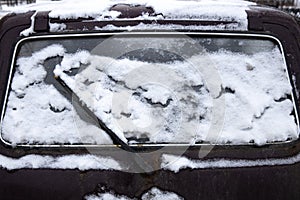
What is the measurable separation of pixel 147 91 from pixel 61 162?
52cm

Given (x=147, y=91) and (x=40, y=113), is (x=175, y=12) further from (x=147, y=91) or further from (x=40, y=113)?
(x=40, y=113)

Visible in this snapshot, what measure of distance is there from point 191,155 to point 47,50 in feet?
2.85

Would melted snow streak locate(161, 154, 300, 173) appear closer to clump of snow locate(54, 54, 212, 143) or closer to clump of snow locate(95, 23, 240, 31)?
clump of snow locate(54, 54, 212, 143)

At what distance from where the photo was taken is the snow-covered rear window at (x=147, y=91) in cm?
219

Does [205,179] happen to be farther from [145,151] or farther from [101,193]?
[101,193]

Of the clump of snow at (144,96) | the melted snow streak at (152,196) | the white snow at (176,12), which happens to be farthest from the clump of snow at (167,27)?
the melted snow streak at (152,196)

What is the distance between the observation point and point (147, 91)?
2236mm

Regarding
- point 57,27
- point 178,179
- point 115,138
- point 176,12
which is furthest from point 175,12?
point 178,179

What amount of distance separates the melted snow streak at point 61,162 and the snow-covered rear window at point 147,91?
8cm

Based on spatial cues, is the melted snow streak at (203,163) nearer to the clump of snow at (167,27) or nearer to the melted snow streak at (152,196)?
the melted snow streak at (152,196)

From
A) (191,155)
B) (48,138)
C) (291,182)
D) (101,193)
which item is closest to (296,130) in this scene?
(291,182)

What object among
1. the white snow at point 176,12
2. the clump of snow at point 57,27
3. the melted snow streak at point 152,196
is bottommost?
the melted snow streak at point 152,196

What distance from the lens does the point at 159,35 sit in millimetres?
2295

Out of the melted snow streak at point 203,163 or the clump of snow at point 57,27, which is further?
the clump of snow at point 57,27
